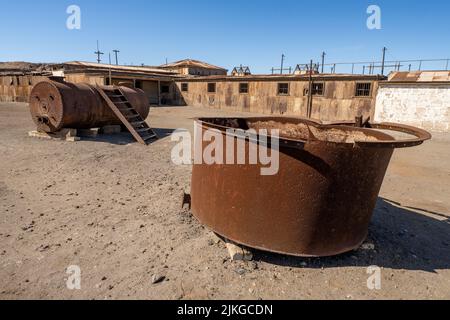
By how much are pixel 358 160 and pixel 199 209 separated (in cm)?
190

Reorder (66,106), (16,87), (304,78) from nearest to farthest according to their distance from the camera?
(66,106) < (304,78) < (16,87)

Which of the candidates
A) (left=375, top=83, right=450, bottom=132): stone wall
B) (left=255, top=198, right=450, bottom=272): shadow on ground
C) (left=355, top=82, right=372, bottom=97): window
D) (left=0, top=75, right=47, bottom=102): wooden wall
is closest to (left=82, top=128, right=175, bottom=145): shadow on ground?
(left=255, top=198, right=450, bottom=272): shadow on ground

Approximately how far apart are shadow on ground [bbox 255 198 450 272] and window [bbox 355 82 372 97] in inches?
581

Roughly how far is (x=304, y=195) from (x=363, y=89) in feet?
57.2

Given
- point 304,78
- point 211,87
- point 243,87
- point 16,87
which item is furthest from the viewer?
point 211,87

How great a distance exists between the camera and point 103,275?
2.82 m

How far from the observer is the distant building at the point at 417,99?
15.3 meters

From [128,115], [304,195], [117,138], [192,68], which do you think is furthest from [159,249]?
[192,68]

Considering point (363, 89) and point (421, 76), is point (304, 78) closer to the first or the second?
point (363, 89)

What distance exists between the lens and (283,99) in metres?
21.1

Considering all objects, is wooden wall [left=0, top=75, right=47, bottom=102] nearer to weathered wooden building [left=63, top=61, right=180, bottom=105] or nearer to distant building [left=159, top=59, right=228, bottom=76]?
weathered wooden building [left=63, top=61, right=180, bottom=105]

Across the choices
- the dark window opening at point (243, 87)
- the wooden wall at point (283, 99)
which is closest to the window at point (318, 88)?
the wooden wall at point (283, 99)

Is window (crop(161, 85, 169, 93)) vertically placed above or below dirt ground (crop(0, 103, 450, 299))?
above

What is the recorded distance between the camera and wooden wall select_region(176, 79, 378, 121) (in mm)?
18078
